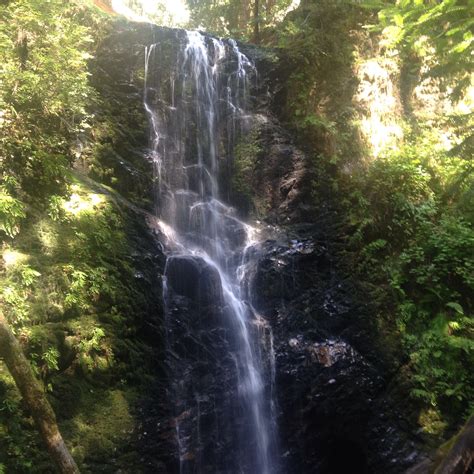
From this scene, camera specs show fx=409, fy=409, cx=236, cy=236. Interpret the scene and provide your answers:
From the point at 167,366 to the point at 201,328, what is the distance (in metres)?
1.02

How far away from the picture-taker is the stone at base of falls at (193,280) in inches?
302

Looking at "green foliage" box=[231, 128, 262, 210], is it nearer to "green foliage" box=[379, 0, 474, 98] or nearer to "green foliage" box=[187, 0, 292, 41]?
"green foliage" box=[379, 0, 474, 98]

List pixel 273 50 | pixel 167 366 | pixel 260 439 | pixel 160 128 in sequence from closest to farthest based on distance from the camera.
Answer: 1. pixel 167 366
2. pixel 260 439
3. pixel 160 128
4. pixel 273 50

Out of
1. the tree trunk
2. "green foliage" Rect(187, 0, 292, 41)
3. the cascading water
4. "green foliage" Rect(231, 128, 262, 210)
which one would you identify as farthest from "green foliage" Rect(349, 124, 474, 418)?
"green foliage" Rect(187, 0, 292, 41)

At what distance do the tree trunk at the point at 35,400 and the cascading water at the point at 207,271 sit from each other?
237 centimetres

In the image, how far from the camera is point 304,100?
11711mm

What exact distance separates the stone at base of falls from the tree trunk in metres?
3.56

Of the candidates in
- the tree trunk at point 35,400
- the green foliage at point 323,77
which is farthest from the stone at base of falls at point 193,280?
the green foliage at point 323,77

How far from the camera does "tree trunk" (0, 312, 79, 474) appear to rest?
404cm

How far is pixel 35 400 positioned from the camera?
13.4ft

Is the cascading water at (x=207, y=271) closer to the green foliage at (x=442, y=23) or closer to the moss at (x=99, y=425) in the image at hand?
the moss at (x=99, y=425)

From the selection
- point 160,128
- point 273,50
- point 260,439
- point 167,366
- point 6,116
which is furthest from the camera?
point 273,50

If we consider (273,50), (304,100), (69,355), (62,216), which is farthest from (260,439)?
(273,50)

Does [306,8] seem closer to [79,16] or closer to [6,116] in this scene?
[79,16]
